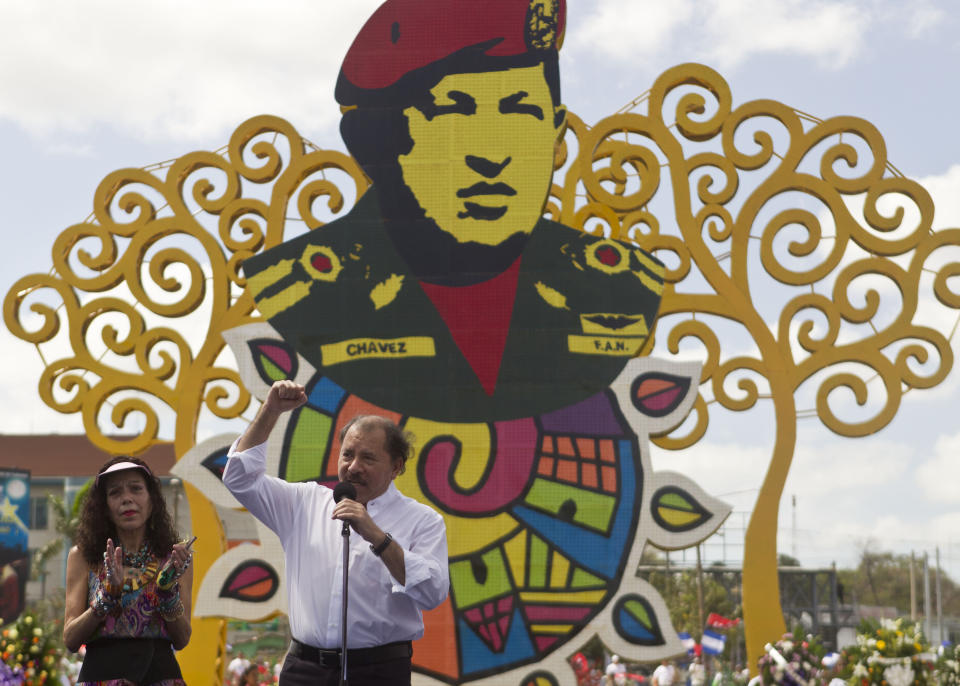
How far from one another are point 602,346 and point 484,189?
1516mm

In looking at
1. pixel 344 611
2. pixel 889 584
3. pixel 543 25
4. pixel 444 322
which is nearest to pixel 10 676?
pixel 444 322

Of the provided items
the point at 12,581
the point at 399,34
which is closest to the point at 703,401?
the point at 399,34

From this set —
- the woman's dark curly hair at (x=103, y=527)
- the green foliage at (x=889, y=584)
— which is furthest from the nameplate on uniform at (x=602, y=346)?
the green foliage at (x=889, y=584)

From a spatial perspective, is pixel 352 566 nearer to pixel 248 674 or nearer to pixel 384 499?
pixel 384 499

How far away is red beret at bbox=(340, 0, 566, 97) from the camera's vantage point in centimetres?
962

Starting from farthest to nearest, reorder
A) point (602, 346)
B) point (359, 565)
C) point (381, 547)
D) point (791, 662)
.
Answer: point (602, 346), point (791, 662), point (359, 565), point (381, 547)

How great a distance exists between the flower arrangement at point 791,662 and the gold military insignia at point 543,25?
482 cm

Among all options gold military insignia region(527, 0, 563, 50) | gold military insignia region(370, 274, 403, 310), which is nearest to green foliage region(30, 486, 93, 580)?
gold military insignia region(370, 274, 403, 310)

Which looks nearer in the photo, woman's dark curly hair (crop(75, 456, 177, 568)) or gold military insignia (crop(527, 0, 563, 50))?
woman's dark curly hair (crop(75, 456, 177, 568))

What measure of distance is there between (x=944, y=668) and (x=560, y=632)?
2.62m

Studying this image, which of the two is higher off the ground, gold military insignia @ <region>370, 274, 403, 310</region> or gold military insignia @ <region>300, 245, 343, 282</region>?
gold military insignia @ <region>300, 245, 343, 282</region>

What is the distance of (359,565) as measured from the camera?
11.3ft

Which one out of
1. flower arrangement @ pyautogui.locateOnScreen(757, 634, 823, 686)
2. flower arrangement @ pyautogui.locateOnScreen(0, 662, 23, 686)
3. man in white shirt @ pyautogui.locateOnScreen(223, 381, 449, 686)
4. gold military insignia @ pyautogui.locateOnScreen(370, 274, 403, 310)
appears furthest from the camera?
gold military insignia @ pyautogui.locateOnScreen(370, 274, 403, 310)

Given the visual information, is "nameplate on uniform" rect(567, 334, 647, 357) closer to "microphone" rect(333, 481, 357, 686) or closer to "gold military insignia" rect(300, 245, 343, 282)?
"gold military insignia" rect(300, 245, 343, 282)
